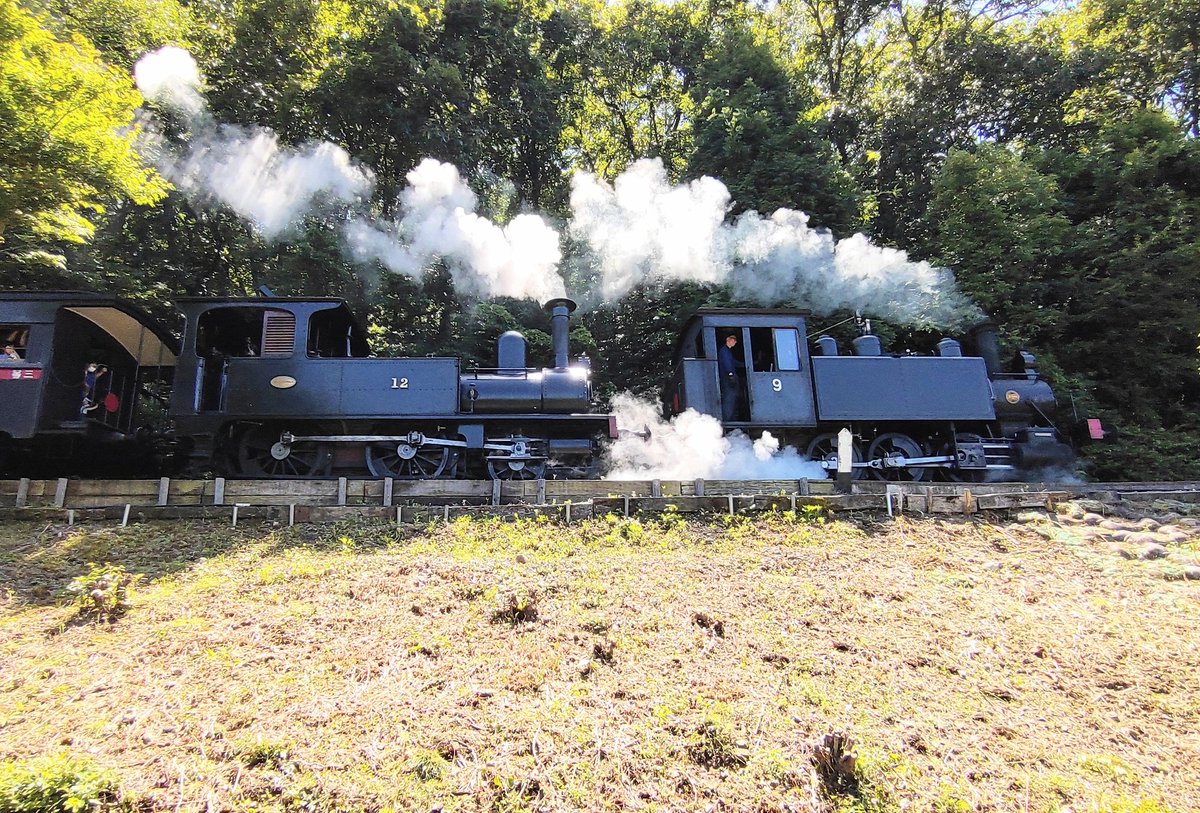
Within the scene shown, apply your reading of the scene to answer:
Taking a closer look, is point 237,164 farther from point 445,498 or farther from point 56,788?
point 56,788

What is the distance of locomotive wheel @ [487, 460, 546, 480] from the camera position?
34.7 feet

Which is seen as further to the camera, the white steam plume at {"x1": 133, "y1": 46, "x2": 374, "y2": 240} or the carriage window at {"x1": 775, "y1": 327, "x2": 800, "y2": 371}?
the white steam plume at {"x1": 133, "y1": 46, "x2": 374, "y2": 240}

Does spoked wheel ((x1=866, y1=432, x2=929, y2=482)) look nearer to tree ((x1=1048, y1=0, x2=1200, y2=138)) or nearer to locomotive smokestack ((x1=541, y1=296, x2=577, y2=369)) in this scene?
locomotive smokestack ((x1=541, y1=296, x2=577, y2=369))

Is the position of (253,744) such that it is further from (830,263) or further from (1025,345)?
(1025,345)

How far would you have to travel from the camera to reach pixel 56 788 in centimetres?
286

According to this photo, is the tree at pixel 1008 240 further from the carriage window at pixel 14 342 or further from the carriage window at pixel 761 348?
the carriage window at pixel 14 342

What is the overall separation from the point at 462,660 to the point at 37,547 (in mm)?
5931

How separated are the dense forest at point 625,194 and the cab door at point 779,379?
4514 mm

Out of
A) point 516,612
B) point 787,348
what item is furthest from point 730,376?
point 516,612

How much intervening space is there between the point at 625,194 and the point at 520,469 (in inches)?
382

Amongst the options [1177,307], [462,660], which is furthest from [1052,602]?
[1177,307]

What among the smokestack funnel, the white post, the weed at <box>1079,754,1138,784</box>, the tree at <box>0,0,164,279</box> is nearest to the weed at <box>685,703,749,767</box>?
the weed at <box>1079,754,1138,784</box>

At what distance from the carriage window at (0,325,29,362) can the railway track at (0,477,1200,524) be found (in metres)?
1.91

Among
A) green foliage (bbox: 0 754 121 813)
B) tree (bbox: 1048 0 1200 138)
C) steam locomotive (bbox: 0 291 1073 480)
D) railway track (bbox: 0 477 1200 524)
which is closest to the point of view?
green foliage (bbox: 0 754 121 813)
